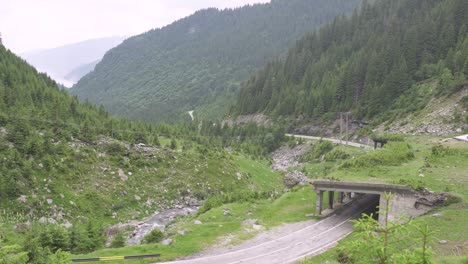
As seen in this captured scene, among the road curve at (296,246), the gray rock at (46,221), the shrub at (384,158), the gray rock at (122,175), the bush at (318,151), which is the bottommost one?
the bush at (318,151)

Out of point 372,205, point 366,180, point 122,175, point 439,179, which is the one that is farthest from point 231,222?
point 439,179

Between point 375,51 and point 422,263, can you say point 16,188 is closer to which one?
point 422,263

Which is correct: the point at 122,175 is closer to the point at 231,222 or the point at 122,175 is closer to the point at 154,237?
the point at 154,237

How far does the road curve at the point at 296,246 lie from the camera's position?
25906 millimetres

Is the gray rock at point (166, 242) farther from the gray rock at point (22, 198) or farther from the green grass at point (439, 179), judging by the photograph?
the gray rock at point (22, 198)

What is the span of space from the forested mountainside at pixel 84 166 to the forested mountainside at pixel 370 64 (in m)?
51.9

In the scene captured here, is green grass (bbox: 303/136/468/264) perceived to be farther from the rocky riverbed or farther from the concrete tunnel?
the rocky riverbed

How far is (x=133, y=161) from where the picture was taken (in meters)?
48.6

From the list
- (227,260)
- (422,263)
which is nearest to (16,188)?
(227,260)

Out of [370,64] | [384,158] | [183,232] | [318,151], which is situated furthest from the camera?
[370,64]

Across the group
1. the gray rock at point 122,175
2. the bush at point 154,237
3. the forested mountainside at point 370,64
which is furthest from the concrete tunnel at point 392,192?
the forested mountainside at point 370,64

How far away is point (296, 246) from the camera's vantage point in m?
28.4

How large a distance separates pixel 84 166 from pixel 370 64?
87928mm

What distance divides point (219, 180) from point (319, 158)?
95.6 ft
